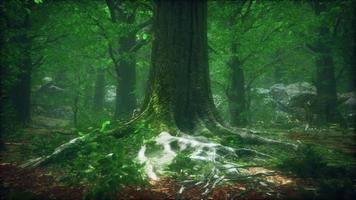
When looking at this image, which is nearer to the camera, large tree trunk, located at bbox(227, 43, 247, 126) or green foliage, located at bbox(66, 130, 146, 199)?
green foliage, located at bbox(66, 130, 146, 199)

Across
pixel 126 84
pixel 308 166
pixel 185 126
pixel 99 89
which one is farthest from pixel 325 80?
pixel 99 89

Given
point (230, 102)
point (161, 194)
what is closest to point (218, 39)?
point (230, 102)

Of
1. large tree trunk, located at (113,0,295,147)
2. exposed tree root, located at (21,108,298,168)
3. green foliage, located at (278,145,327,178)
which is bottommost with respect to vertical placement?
green foliage, located at (278,145,327,178)

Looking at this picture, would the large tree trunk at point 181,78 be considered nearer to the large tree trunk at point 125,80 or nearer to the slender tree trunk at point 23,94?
the large tree trunk at point 125,80

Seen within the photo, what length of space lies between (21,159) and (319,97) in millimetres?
16079

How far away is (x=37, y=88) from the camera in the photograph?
3159cm

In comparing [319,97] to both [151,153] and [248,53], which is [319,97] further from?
[151,153]

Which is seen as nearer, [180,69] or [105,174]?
[105,174]

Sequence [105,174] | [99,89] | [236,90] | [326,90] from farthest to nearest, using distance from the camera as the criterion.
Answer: [99,89], [326,90], [236,90], [105,174]

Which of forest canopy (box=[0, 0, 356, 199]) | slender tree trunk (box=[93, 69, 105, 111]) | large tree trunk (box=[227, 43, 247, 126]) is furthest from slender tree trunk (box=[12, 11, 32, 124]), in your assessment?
large tree trunk (box=[227, 43, 247, 126])

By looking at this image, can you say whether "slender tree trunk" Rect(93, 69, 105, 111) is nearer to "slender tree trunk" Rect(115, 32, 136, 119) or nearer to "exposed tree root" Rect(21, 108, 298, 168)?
"slender tree trunk" Rect(115, 32, 136, 119)

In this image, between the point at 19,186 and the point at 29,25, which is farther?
the point at 29,25

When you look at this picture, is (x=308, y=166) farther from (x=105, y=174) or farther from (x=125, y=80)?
(x=125, y=80)

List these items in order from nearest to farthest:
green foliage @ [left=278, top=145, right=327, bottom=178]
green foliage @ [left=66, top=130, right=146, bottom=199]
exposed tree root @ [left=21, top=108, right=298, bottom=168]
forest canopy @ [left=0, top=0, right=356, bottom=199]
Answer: green foliage @ [left=66, top=130, right=146, bottom=199]
forest canopy @ [left=0, top=0, right=356, bottom=199]
green foliage @ [left=278, top=145, right=327, bottom=178]
exposed tree root @ [left=21, top=108, right=298, bottom=168]
